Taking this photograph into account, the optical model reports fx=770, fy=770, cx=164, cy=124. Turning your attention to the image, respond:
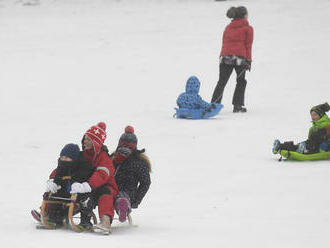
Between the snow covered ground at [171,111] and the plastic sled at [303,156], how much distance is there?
3.5 inches

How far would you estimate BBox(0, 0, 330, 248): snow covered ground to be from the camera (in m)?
6.28

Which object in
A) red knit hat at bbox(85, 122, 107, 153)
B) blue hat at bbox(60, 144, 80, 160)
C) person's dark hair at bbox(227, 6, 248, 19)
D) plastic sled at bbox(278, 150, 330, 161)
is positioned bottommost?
plastic sled at bbox(278, 150, 330, 161)

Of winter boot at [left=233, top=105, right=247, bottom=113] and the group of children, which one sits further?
winter boot at [left=233, top=105, right=247, bottom=113]

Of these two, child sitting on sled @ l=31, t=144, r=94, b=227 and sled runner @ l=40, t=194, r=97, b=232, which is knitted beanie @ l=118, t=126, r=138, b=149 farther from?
sled runner @ l=40, t=194, r=97, b=232

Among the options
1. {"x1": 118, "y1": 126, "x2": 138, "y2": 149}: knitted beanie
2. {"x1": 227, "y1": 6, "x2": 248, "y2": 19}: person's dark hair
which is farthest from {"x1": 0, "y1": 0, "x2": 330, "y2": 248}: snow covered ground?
{"x1": 227, "y1": 6, "x2": 248, "y2": 19}: person's dark hair

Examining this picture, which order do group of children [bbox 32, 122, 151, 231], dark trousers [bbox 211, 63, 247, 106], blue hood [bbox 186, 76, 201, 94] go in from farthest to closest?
1. dark trousers [bbox 211, 63, 247, 106]
2. blue hood [bbox 186, 76, 201, 94]
3. group of children [bbox 32, 122, 151, 231]

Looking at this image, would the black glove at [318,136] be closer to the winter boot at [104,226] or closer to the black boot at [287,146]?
the black boot at [287,146]

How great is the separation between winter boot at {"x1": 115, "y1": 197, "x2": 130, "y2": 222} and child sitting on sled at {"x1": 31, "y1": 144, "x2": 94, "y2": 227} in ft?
0.70

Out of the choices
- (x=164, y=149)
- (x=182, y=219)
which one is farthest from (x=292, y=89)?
(x=182, y=219)

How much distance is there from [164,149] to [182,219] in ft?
10.6

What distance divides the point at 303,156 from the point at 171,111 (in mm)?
4645

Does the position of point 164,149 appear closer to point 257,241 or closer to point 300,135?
point 300,135

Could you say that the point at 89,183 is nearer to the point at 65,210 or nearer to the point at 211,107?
the point at 65,210

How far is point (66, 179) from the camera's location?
18.9 ft
